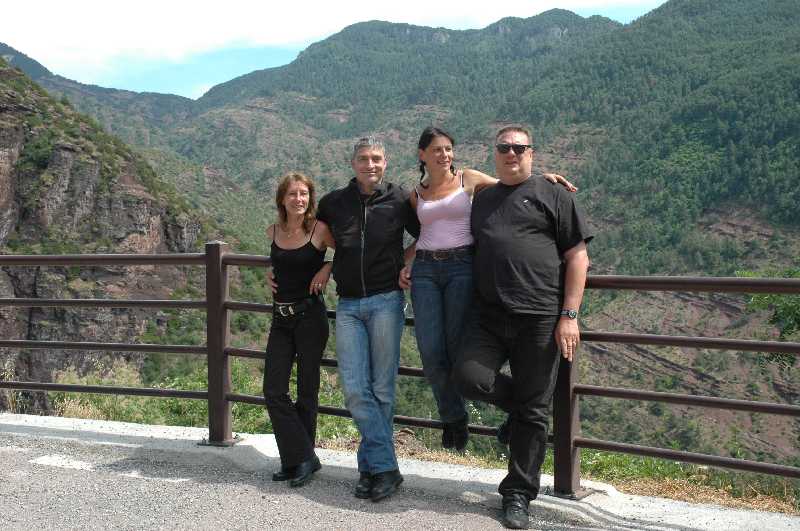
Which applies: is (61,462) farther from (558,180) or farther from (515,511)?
(558,180)

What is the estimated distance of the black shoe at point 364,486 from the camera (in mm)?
4293

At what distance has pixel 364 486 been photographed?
4328 mm

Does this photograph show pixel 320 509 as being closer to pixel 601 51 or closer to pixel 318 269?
pixel 318 269

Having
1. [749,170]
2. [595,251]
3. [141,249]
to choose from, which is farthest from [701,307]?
[141,249]

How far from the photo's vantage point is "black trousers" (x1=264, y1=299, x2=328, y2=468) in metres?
4.54

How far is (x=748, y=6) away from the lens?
12525 centimetres

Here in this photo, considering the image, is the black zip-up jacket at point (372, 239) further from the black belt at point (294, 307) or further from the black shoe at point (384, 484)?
the black shoe at point (384, 484)

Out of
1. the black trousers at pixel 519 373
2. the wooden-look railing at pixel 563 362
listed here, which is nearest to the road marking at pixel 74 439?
the wooden-look railing at pixel 563 362

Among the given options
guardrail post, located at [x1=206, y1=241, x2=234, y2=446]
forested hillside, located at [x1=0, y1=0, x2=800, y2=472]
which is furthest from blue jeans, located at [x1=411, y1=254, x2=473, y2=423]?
forested hillside, located at [x1=0, y1=0, x2=800, y2=472]

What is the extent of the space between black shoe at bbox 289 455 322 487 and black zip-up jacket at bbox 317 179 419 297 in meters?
1.00

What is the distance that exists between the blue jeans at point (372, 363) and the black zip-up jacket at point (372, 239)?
8 cm

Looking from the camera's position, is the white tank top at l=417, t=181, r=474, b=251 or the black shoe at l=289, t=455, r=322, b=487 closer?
the white tank top at l=417, t=181, r=474, b=251

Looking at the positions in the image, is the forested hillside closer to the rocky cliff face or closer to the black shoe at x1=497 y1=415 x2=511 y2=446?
the rocky cliff face

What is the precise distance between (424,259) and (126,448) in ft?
8.23
